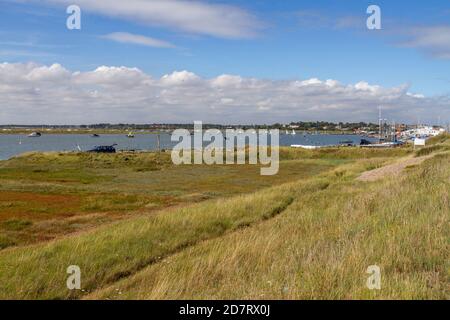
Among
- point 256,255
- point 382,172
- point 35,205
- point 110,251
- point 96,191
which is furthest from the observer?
point 96,191

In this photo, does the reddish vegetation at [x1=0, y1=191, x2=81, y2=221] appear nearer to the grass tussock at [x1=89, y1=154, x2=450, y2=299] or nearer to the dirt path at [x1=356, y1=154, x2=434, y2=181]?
the grass tussock at [x1=89, y1=154, x2=450, y2=299]

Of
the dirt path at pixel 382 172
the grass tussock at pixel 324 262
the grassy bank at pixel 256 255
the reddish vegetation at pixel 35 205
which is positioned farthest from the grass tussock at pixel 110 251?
the dirt path at pixel 382 172

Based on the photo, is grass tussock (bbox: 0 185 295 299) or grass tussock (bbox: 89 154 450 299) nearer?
grass tussock (bbox: 89 154 450 299)

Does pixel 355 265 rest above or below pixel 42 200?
above

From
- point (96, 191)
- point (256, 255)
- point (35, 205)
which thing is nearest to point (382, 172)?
point (96, 191)

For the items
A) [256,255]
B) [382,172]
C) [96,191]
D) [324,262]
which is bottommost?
[96,191]

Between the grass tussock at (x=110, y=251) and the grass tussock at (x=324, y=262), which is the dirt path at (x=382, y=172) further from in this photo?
the grass tussock at (x=324, y=262)

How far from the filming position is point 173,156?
79500 millimetres

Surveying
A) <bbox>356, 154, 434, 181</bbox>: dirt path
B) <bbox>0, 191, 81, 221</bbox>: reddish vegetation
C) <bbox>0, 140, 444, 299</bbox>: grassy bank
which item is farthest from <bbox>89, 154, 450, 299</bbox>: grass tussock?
<bbox>356, 154, 434, 181</bbox>: dirt path

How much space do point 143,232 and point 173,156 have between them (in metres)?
63.7

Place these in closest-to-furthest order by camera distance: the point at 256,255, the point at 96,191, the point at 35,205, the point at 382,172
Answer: the point at 256,255
the point at 35,205
the point at 382,172
the point at 96,191

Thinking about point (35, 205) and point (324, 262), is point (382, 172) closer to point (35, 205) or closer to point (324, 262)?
point (35, 205)
